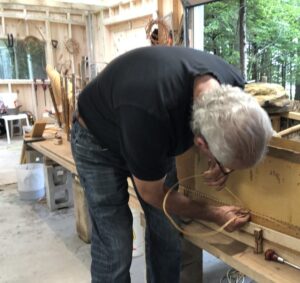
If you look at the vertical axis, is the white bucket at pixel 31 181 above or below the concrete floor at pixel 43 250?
above

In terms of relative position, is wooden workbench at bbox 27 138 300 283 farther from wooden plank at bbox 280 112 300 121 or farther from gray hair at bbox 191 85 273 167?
wooden plank at bbox 280 112 300 121

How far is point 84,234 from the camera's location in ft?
7.61

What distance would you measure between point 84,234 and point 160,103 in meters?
1.64

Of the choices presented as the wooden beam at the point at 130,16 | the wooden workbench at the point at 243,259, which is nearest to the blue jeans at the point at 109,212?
the wooden workbench at the point at 243,259

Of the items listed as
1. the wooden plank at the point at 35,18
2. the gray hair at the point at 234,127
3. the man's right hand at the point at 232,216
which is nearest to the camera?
the gray hair at the point at 234,127

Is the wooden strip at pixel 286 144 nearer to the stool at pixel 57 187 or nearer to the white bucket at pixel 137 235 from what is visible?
the white bucket at pixel 137 235

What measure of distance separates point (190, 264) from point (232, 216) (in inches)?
26.2

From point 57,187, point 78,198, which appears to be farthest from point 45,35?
point 78,198

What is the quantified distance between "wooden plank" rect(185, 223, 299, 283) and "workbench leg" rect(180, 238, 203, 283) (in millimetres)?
433

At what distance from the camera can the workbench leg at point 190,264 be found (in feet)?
5.36

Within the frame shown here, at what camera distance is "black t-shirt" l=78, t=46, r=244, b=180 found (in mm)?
913

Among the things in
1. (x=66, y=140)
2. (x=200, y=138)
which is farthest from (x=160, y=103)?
(x=66, y=140)

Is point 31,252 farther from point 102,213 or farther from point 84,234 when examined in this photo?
point 102,213

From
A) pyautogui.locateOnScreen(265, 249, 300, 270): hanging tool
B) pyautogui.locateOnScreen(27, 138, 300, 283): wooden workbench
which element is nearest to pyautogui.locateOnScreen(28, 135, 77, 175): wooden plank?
pyautogui.locateOnScreen(27, 138, 300, 283): wooden workbench
